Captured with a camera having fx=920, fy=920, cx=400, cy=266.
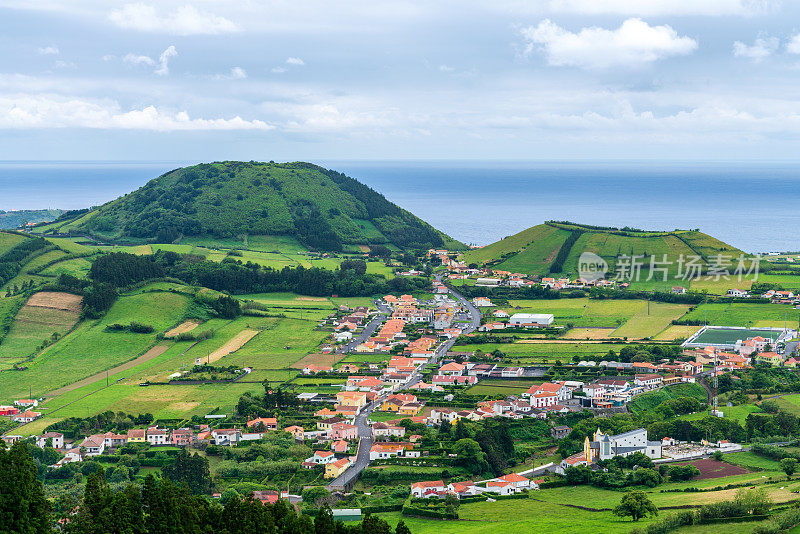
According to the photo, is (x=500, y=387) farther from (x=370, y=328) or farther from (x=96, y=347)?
(x=96, y=347)

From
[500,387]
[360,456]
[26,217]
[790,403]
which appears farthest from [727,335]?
[26,217]

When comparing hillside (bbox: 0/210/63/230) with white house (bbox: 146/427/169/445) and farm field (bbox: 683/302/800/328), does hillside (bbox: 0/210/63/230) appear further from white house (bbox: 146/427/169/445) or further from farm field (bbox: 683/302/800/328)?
white house (bbox: 146/427/169/445)

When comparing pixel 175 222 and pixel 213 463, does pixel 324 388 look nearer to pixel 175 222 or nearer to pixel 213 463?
pixel 213 463

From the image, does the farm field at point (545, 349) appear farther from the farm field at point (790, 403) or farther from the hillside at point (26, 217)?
the hillside at point (26, 217)

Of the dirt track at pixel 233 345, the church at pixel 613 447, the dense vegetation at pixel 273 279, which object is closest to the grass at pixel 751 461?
the church at pixel 613 447

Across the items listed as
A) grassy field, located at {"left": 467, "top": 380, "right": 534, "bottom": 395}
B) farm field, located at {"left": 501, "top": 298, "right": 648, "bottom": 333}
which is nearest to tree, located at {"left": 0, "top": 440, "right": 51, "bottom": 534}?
grassy field, located at {"left": 467, "top": 380, "right": 534, "bottom": 395}

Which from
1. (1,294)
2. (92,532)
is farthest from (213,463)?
(1,294)
